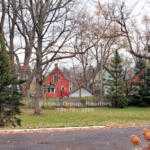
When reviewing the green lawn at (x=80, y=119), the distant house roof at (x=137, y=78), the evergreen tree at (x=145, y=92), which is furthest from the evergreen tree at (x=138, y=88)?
the green lawn at (x=80, y=119)

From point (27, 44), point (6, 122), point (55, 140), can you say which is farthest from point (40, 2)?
point (55, 140)

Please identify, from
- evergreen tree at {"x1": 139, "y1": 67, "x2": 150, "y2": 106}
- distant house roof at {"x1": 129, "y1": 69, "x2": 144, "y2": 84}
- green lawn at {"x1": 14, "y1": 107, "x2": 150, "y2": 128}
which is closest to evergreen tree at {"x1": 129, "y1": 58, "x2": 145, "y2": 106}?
distant house roof at {"x1": 129, "y1": 69, "x2": 144, "y2": 84}

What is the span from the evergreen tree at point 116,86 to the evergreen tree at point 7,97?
34.0 m

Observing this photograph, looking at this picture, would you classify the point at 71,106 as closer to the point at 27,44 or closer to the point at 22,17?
the point at 27,44

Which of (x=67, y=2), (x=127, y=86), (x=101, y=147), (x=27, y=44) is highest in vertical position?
(x=67, y=2)

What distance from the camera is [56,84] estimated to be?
120 metres

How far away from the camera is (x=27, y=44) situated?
49688 millimetres

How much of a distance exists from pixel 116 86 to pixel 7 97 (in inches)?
1409

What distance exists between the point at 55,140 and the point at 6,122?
Answer: 316 inches

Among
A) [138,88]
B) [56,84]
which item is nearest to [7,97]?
[138,88]

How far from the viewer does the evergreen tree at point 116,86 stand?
56562 mm

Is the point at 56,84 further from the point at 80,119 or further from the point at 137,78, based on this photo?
the point at 80,119

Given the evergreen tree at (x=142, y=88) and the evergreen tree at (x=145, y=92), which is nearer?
the evergreen tree at (x=145, y=92)

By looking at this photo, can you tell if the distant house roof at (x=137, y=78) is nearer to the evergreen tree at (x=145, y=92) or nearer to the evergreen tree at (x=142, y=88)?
the evergreen tree at (x=142, y=88)
